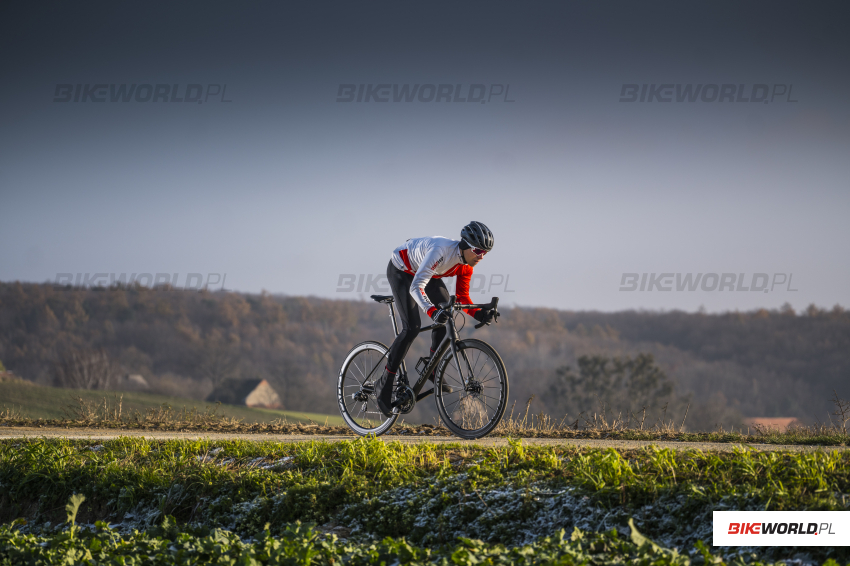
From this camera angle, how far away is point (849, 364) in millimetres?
72688

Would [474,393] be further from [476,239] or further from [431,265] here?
[476,239]

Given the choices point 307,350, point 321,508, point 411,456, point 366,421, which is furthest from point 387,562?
point 307,350

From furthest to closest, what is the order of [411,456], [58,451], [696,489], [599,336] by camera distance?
[599,336] < [58,451] < [411,456] < [696,489]

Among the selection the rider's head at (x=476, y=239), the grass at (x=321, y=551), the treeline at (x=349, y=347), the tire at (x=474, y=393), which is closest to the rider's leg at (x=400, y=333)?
the tire at (x=474, y=393)

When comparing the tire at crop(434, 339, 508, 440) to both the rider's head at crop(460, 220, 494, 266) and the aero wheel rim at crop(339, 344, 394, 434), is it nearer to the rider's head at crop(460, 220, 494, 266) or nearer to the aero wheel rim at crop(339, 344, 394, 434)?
the rider's head at crop(460, 220, 494, 266)

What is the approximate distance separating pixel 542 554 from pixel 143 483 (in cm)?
361

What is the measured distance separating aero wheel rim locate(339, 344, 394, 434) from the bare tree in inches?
2502

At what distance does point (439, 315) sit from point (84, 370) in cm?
6719

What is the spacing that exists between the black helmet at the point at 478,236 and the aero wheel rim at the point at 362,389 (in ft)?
6.58

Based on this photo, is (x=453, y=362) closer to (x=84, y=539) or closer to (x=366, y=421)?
(x=366, y=421)

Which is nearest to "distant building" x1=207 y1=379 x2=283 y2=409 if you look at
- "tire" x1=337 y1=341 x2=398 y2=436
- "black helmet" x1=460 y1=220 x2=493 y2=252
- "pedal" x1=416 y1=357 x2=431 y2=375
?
"tire" x1=337 y1=341 x2=398 y2=436

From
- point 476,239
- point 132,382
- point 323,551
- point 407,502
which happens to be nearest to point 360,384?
point 476,239

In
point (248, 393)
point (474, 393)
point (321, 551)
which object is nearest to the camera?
point (321, 551)

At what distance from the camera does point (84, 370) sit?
62.8 metres
